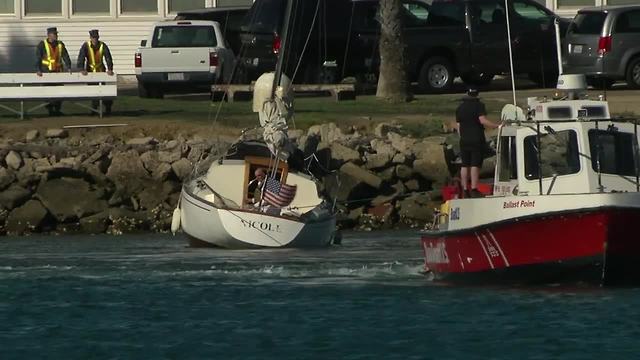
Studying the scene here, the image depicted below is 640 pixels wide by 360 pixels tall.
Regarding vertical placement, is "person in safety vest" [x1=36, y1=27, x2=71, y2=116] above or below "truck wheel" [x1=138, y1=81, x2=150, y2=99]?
above

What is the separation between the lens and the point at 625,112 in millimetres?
36656

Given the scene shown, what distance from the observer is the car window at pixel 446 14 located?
1697 inches

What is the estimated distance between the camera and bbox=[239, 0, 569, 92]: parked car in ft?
140

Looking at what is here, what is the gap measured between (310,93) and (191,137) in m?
5.34

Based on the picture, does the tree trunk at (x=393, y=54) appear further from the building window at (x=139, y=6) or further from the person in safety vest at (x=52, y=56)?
the building window at (x=139, y=6)

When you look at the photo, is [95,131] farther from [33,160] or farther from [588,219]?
[588,219]

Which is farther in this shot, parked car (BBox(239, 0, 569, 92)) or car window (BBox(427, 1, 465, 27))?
car window (BBox(427, 1, 465, 27))

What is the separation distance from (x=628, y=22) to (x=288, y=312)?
19.9m

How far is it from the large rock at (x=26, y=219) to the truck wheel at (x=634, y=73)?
1308 cm

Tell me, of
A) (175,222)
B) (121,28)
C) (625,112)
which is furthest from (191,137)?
(121,28)

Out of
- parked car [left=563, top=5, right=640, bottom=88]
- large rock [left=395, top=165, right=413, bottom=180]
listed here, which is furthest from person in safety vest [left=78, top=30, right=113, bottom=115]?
parked car [left=563, top=5, right=640, bottom=88]

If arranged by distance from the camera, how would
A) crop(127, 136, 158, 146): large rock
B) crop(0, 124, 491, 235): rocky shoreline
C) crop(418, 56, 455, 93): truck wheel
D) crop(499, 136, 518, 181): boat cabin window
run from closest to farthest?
crop(499, 136, 518, 181): boat cabin window
crop(0, 124, 491, 235): rocky shoreline
crop(127, 136, 158, 146): large rock
crop(418, 56, 455, 93): truck wheel

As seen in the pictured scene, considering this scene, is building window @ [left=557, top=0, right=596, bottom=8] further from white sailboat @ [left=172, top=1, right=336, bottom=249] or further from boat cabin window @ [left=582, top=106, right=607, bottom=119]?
boat cabin window @ [left=582, top=106, right=607, bottom=119]

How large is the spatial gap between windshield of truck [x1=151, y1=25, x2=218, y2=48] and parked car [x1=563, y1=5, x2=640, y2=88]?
23.8 feet
